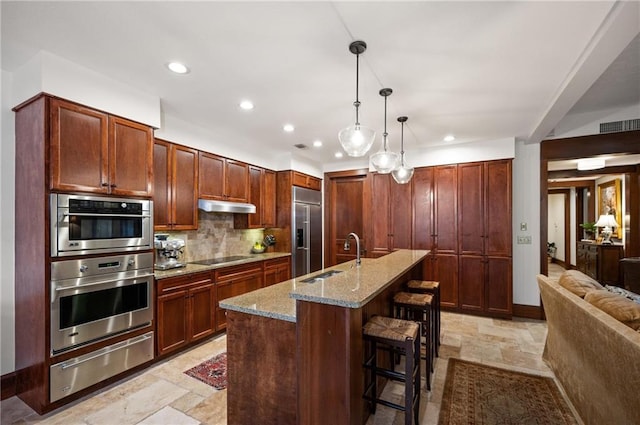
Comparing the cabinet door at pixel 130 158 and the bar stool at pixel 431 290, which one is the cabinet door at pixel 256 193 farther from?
the bar stool at pixel 431 290

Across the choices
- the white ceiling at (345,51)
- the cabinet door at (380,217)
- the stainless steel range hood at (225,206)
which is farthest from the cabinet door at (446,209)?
the stainless steel range hood at (225,206)

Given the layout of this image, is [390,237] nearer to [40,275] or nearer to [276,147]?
[276,147]

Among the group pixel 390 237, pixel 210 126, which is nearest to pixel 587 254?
pixel 390 237

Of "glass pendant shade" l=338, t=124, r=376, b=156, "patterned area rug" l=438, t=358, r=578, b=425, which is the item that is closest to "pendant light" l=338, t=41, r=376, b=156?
"glass pendant shade" l=338, t=124, r=376, b=156

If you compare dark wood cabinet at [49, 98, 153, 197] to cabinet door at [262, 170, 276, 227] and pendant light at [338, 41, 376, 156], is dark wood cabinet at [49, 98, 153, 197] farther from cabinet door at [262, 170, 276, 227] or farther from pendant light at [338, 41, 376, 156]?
cabinet door at [262, 170, 276, 227]

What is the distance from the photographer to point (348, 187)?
19.3 ft

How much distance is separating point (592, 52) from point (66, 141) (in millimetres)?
3780

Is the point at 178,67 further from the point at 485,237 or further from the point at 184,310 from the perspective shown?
the point at 485,237

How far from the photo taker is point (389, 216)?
5098 mm

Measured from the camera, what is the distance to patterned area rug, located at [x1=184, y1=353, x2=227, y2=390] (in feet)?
8.46

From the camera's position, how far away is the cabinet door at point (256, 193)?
15.0 ft

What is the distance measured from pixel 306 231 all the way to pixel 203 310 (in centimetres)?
242

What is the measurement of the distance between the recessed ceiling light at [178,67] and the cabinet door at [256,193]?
223 cm

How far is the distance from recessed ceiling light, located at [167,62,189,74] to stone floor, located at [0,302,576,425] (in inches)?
103
